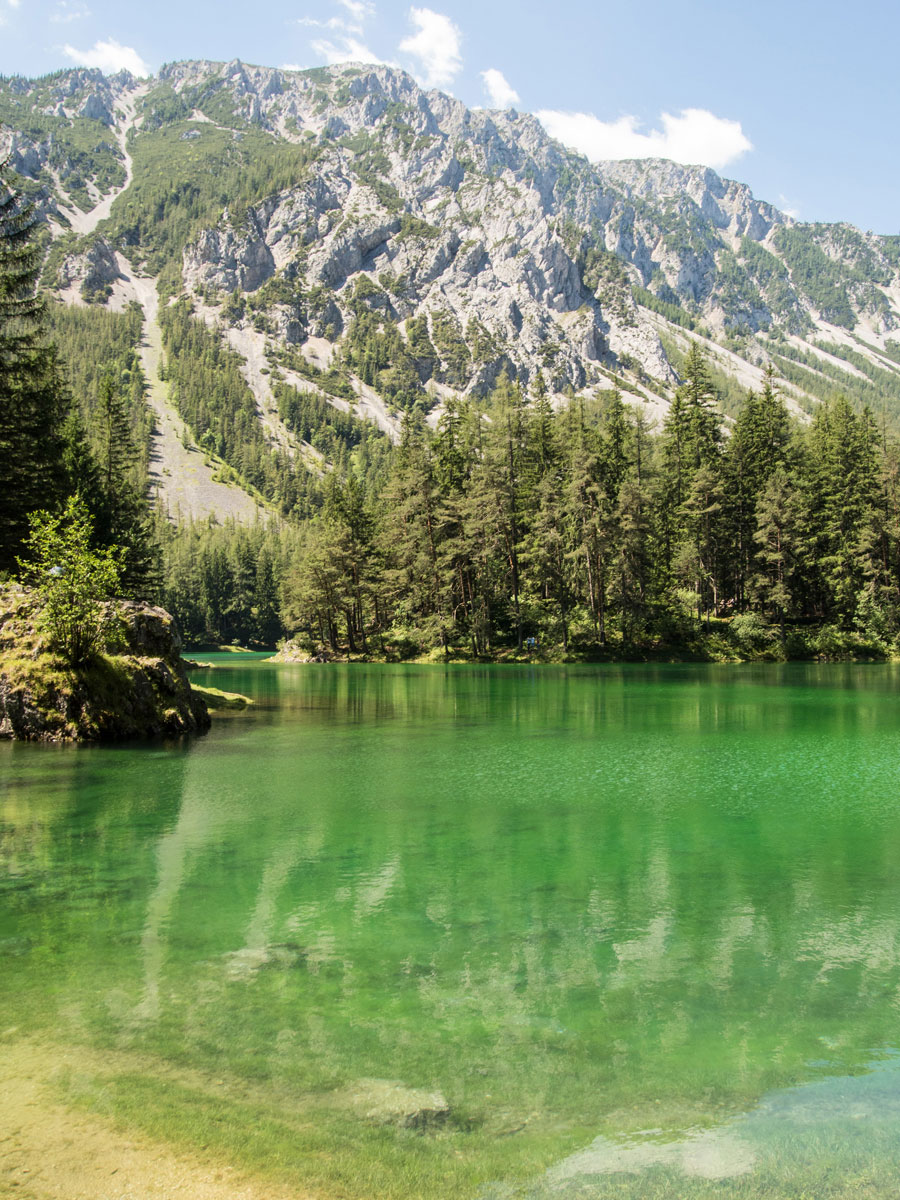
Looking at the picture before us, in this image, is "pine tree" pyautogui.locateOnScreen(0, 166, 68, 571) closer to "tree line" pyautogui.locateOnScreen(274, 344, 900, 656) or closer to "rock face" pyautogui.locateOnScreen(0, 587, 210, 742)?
"rock face" pyautogui.locateOnScreen(0, 587, 210, 742)

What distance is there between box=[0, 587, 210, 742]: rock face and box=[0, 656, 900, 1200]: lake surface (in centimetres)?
424

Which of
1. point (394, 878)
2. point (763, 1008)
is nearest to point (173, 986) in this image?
point (394, 878)

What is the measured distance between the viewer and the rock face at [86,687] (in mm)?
22969

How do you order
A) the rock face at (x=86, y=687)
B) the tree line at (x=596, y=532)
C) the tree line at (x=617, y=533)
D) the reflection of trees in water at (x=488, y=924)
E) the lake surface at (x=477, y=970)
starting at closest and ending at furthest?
the lake surface at (x=477, y=970) → the reflection of trees in water at (x=488, y=924) → the rock face at (x=86, y=687) → the tree line at (x=596, y=532) → the tree line at (x=617, y=533)

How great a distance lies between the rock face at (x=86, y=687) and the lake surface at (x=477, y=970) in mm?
4237

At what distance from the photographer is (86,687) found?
23656 mm

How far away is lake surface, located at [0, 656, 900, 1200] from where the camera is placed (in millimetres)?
5215

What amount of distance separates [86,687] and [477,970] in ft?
64.4

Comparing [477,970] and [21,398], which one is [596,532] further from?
[477,970]

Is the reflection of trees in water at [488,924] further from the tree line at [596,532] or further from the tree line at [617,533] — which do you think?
the tree line at [617,533]

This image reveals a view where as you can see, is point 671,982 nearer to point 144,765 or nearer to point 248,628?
point 144,765

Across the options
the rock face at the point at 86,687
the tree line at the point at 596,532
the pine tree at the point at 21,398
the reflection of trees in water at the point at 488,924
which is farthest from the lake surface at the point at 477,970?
the tree line at the point at 596,532

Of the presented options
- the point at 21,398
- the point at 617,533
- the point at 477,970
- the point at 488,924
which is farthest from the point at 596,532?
the point at 477,970

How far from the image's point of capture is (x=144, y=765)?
20.1 m
